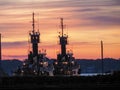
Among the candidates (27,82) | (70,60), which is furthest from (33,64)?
(27,82)

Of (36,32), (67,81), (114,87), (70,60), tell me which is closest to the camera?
(114,87)

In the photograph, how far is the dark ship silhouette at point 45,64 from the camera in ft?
353

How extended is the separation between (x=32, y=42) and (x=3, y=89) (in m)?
69.5

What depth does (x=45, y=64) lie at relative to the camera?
111 metres

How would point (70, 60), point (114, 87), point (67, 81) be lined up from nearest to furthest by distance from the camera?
point (114, 87)
point (67, 81)
point (70, 60)

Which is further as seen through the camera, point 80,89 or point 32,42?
point 32,42

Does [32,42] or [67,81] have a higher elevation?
[32,42]

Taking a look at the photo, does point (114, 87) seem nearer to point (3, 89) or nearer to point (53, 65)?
point (3, 89)

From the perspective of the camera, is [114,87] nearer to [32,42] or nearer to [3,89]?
[3,89]

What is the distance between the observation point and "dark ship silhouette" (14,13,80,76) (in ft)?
353

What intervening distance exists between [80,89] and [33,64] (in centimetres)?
6960

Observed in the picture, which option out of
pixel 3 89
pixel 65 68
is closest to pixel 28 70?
pixel 65 68

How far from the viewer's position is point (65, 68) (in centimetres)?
11319

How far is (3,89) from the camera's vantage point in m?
40.2
